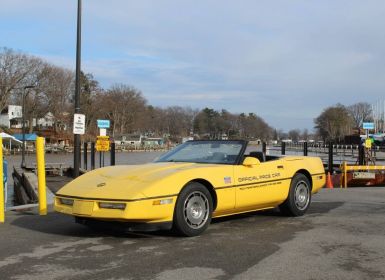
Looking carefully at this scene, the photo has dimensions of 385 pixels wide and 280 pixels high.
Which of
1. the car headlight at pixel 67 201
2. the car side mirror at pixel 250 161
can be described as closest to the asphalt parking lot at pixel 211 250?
the car headlight at pixel 67 201

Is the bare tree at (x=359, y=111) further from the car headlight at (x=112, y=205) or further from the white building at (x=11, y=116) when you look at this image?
the car headlight at (x=112, y=205)

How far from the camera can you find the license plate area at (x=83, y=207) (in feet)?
21.4

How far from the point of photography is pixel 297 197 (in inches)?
344

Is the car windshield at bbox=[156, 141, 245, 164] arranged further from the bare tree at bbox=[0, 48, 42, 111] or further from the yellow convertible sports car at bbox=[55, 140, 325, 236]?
the bare tree at bbox=[0, 48, 42, 111]

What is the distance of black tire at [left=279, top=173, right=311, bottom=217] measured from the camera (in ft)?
28.1

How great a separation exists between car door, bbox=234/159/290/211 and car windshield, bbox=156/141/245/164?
0.32 m

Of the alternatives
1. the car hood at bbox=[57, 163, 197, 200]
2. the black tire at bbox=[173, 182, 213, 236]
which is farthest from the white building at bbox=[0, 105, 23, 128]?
the black tire at bbox=[173, 182, 213, 236]

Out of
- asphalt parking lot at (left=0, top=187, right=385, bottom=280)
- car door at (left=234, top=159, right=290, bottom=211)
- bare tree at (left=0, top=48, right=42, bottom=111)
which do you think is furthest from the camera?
bare tree at (left=0, top=48, right=42, bottom=111)

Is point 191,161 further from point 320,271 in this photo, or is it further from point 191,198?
point 320,271

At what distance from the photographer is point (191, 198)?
6.89m

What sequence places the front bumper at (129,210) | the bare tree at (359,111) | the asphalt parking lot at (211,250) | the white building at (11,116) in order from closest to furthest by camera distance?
the asphalt parking lot at (211,250), the front bumper at (129,210), the white building at (11,116), the bare tree at (359,111)

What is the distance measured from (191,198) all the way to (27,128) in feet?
310

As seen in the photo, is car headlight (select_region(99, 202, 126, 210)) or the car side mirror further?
the car side mirror

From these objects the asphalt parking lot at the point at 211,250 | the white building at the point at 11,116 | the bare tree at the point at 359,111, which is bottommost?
the asphalt parking lot at the point at 211,250
